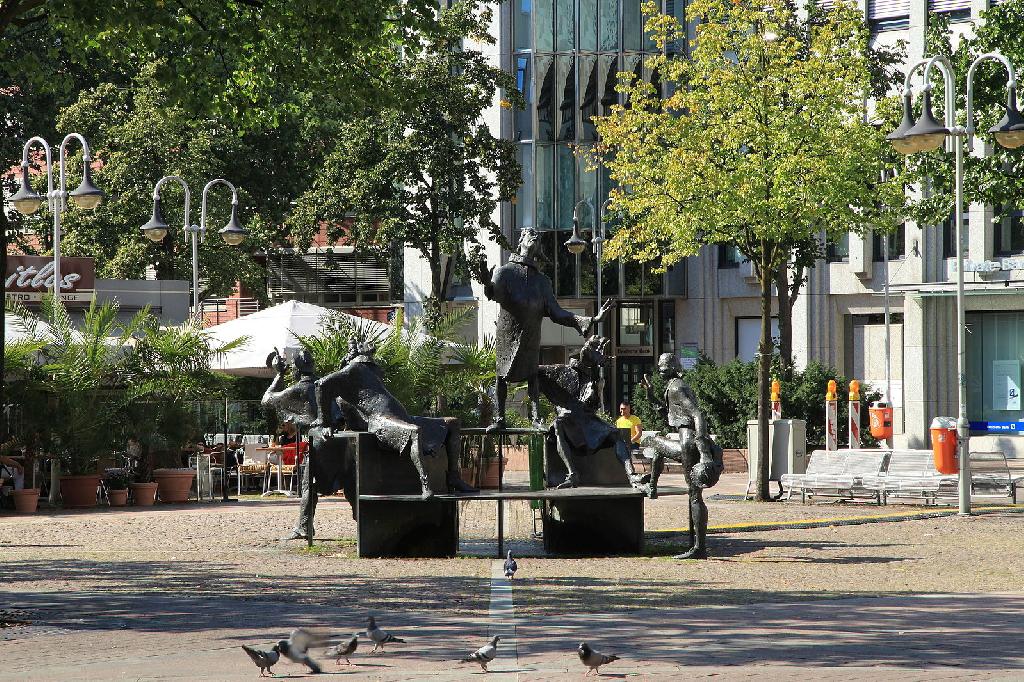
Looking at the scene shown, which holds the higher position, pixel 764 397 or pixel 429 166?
pixel 429 166

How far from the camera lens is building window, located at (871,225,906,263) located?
42438mm

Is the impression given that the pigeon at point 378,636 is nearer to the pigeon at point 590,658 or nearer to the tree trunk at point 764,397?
the pigeon at point 590,658

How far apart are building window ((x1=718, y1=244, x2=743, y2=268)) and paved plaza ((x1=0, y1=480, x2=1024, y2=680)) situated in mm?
29684

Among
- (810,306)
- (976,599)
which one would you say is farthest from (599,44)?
(976,599)

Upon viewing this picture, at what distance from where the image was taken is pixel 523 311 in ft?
51.9

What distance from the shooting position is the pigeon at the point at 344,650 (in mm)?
8609

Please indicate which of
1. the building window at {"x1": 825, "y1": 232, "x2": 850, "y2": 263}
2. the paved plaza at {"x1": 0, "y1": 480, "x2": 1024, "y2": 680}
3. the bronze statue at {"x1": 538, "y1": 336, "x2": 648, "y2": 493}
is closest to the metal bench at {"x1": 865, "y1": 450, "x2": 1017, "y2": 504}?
the paved plaza at {"x1": 0, "y1": 480, "x2": 1024, "y2": 680}

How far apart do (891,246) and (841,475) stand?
21.0m

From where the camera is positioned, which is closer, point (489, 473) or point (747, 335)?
point (489, 473)

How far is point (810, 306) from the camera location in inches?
1775

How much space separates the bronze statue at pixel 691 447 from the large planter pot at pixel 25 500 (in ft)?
33.5

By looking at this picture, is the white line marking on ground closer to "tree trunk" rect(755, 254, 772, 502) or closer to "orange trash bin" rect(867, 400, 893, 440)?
"tree trunk" rect(755, 254, 772, 502)

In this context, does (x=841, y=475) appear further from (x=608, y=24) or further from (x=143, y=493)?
(x=608, y=24)

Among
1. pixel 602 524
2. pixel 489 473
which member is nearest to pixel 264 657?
pixel 602 524
